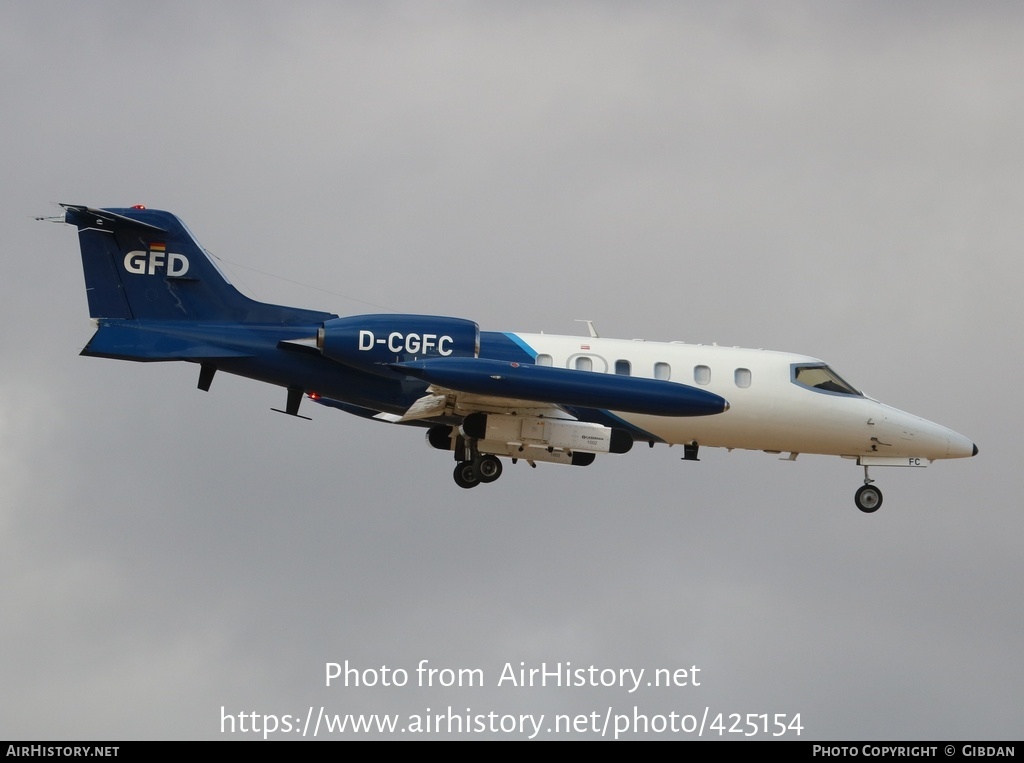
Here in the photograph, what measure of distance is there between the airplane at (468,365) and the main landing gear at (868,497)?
111 centimetres

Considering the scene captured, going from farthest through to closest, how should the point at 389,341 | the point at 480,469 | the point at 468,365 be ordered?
the point at 480,469
the point at 389,341
the point at 468,365

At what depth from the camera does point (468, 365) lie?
99.1 ft

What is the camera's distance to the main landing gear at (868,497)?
34.8 meters

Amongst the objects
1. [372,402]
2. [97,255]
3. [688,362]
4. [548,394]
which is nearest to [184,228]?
[97,255]

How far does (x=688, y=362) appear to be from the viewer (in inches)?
1308

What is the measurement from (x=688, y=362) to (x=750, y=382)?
1.41 metres

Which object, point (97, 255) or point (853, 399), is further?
point (853, 399)

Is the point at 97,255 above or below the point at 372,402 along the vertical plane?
above

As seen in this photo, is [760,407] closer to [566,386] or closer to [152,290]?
[566,386]

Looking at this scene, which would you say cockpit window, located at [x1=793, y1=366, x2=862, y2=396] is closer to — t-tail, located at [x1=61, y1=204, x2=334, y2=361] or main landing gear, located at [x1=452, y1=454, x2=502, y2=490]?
main landing gear, located at [x1=452, y1=454, x2=502, y2=490]

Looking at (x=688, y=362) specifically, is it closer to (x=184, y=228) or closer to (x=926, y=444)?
(x=926, y=444)

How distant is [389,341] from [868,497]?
10767 millimetres

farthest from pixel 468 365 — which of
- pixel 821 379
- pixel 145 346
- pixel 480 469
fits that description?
pixel 821 379

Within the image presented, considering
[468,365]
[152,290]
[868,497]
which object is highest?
[152,290]
